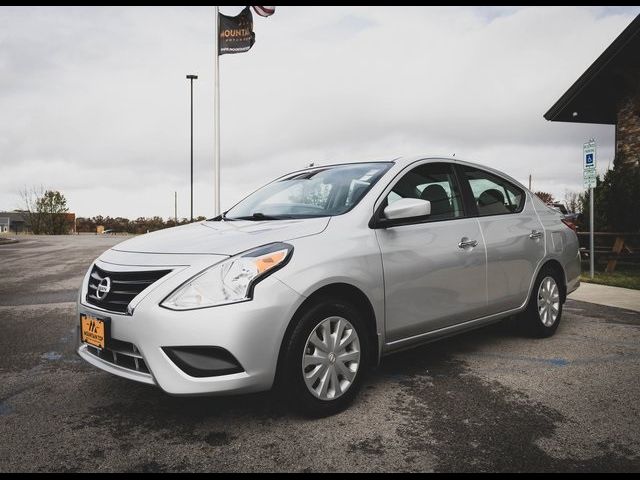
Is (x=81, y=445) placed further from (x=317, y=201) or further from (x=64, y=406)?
(x=317, y=201)

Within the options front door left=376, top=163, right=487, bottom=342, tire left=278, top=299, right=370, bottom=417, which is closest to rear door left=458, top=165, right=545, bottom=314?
front door left=376, top=163, right=487, bottom=342

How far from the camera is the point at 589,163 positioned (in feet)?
31.6

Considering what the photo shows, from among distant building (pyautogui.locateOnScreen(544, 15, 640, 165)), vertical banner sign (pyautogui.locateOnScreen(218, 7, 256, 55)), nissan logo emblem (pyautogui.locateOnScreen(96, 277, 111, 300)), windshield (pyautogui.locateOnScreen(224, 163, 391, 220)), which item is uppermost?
vertical banner sign (pyautogui.locateOnScreen(218, 7, 256, 55))

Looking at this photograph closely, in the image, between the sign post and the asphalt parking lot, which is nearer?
the asphalt parking lot

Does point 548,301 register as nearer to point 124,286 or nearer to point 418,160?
point 418,160

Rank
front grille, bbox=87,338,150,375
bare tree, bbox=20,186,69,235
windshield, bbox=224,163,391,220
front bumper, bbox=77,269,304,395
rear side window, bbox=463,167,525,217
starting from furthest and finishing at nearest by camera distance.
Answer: bare tree, bbox=20,186,69,235 < rear side window, bbox=463,167,525,217 < windshield, bbox=224,163,391,220 < front grille, bbox=87,338,150,375 < front bumper, bbox=77,269,304,395

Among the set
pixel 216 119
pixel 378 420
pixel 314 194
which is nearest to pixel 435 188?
pixel 314 194

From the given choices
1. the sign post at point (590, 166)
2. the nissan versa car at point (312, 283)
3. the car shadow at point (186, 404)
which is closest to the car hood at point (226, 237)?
the nissan versa car at point (312, 283)

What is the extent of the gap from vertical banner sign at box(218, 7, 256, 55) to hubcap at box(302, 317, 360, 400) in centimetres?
1231

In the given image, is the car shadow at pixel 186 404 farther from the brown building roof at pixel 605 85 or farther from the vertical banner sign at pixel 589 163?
the brown building roof at pixel 605 85

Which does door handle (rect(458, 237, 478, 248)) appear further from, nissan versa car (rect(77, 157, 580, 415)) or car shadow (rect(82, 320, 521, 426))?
car shadow (rect(82, 320, 521, 426))

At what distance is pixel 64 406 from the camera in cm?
317

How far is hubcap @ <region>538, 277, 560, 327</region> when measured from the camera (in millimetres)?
4730

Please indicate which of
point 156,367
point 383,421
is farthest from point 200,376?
point 383,421
